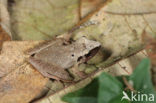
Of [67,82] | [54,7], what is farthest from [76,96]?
[54,7]

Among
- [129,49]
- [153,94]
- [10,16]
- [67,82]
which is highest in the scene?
[10,16]

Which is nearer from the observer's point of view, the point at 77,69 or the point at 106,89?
the point at 106,89

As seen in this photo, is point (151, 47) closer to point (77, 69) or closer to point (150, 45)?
point (150, 45)

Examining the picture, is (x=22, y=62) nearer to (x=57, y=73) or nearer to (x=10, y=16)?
(x=57, y=73)

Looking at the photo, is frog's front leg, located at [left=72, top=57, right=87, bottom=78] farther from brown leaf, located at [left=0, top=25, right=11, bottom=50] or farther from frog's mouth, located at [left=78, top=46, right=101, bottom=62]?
brown leaf, located at [left=0, top=25, right=11, bottom=50]

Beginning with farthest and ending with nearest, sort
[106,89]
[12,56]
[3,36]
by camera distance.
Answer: [3,36]
[12,56]
[106,89]

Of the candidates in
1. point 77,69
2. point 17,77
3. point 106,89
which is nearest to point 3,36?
point 17,77
